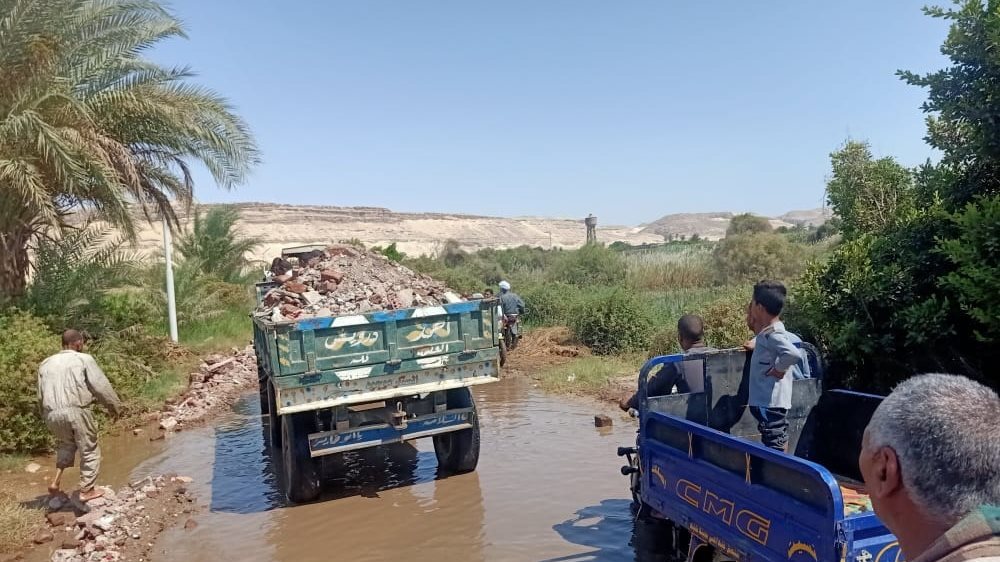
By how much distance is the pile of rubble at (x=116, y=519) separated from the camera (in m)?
5.64

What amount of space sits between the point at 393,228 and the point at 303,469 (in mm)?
62266

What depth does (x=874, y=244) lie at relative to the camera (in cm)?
623

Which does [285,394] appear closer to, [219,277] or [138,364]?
[138,364]

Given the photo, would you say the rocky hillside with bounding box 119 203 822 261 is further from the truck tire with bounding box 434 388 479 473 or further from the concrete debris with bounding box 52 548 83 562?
the concrete debris with bounding box 52 548 83 562

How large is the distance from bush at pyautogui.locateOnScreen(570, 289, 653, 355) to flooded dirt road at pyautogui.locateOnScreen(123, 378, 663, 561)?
518cm

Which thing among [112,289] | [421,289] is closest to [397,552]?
[421,289]

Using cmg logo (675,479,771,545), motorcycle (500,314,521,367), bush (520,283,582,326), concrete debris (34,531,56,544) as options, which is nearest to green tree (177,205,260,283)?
bush (520,283,582,326)

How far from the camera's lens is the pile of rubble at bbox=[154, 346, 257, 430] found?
10.4m

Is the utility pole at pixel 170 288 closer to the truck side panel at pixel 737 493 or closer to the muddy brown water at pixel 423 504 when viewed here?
the muddy brown water at pixel 423 504

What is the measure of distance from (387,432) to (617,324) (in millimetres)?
8646

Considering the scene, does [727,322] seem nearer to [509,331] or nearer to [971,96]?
[509,331]

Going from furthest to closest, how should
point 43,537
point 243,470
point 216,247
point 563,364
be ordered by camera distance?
point 216,247, point 563,364, point 243,470, point 43,537

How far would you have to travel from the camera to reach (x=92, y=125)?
958 centimetres

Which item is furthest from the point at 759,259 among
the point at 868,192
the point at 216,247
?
the point at 216,247
